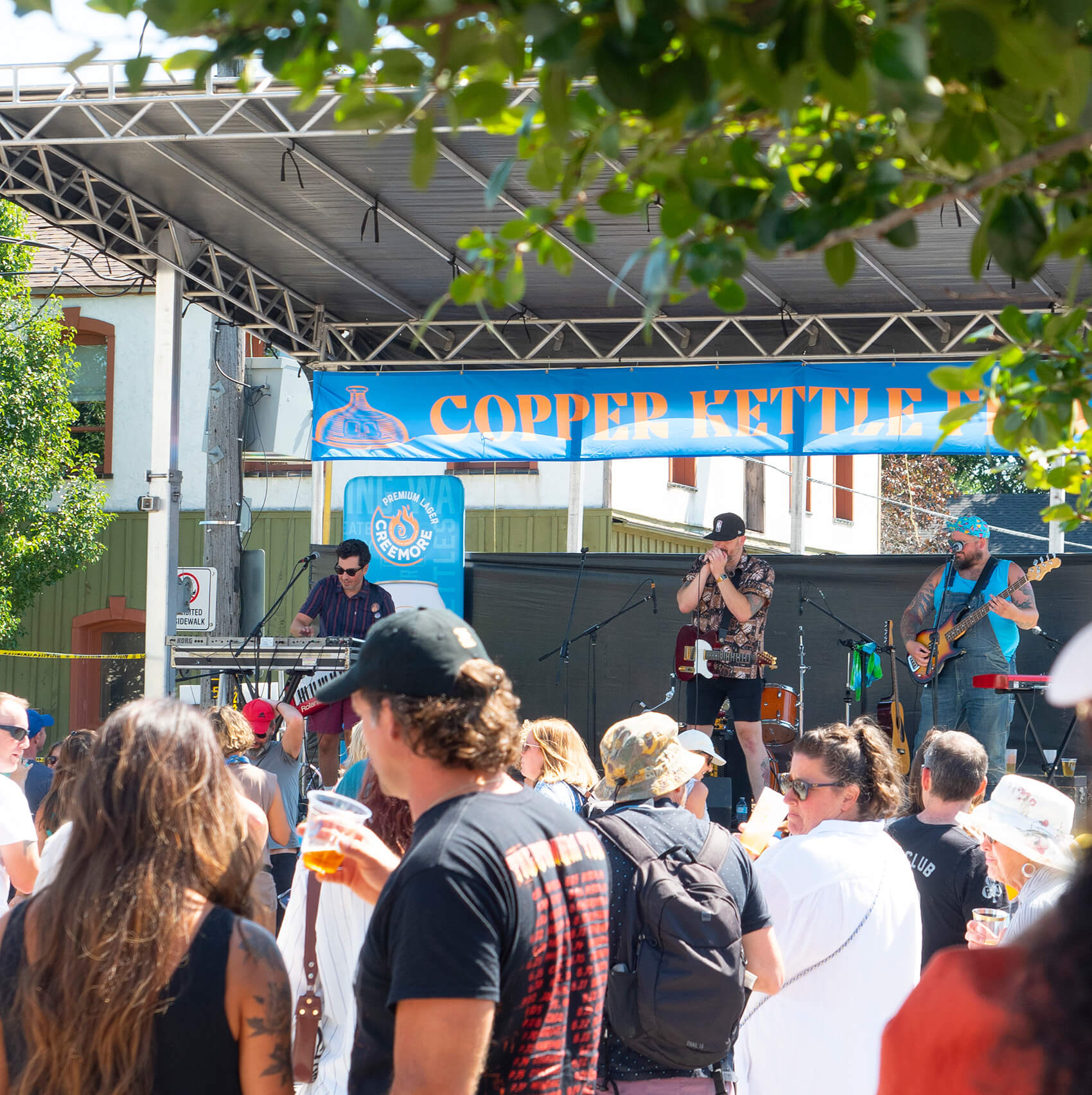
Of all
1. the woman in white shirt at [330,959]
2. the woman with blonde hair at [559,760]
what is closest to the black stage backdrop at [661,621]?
the woman with blonde hair at [559,760]

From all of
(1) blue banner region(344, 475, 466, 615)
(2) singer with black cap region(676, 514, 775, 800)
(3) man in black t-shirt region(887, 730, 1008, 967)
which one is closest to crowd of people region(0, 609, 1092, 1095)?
(3) man in black t-shirt region(887, 730, 1008, 967)

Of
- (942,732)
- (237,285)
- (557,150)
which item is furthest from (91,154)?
(557,150)

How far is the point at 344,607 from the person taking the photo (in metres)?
9.74

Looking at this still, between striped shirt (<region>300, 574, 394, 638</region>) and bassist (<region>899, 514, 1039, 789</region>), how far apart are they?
417 centimetres

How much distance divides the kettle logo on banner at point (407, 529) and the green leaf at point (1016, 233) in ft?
32.8

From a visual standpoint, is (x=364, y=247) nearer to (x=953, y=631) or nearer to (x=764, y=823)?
(x=953, y=631)

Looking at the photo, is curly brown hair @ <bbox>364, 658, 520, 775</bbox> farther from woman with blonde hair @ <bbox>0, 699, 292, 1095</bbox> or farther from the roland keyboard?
the roland keyboard

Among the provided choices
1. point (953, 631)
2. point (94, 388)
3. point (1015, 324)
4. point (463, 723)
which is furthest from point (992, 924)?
point (94, 388)

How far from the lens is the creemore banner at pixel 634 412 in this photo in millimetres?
10047

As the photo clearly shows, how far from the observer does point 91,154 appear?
8.75 m

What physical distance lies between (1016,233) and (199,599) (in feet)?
32.8

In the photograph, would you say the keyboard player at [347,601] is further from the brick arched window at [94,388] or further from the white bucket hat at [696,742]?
the brick arched window at [94,388]

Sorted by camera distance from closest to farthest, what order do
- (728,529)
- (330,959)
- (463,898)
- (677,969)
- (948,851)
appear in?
1. (463,898)
2. (330,959)
3. (677,969)
4. (948,851)
5. (728,529)

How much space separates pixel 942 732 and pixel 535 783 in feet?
4.97
